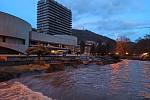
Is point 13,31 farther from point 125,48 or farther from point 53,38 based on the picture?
point 125,48

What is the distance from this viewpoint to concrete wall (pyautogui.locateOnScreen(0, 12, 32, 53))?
95.1 m

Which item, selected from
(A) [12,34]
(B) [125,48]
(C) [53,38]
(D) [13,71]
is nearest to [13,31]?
(A) [12,34]

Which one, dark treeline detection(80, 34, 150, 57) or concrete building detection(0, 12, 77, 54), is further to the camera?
dark treeline detection(80, 34, 150, 57)

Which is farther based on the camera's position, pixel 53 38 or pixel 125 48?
pixel 125 48

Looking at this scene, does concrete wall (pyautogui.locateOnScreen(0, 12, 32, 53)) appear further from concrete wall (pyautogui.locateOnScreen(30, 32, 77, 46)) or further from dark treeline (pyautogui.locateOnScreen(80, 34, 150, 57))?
dark treeline (pyautogui.locateOnScreen(80, 34, 150, 57))

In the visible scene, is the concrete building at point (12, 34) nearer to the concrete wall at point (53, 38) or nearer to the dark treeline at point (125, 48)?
the concrete wall at point (53, 38)

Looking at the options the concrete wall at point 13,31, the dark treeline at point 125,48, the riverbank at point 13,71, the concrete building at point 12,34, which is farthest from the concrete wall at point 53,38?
the riverbank at point 13,71

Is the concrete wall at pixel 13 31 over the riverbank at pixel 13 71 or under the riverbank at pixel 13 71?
over

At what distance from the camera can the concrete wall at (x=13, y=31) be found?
95.1 m

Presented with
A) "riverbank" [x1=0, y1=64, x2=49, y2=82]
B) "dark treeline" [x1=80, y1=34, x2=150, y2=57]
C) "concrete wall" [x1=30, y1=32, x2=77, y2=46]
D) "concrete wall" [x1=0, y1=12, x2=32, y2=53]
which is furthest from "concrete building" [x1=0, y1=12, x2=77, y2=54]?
"riverbank" [x1=0, y1=64, x2=49, y2=82]

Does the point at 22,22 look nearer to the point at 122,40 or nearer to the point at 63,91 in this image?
the point at 122,40

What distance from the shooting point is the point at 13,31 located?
331ft

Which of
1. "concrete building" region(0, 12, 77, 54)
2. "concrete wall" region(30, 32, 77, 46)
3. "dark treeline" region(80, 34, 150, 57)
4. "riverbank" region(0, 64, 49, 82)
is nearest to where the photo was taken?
"riverbank" region(0, 64, 49, 82)

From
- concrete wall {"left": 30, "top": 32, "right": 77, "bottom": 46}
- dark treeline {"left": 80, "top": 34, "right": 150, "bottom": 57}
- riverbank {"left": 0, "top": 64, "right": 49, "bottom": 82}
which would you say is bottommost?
riverbank {"left": 0, "top": 64, "right": 49, "bottom": 82}
